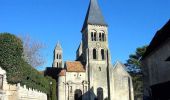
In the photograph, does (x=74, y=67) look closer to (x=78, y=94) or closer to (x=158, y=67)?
(x=78, y=94)

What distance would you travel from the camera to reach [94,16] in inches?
2301

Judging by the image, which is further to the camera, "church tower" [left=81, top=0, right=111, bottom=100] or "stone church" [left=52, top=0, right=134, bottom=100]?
"church tower" [left=81, top=0, right=111, bottom=100]

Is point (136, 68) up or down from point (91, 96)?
up

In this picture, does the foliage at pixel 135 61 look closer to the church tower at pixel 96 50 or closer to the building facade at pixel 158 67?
the church tower at pixel 96 50

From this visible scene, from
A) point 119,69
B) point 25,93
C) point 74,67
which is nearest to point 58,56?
point 74,67

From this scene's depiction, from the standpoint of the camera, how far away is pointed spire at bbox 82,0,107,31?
57.8 metres

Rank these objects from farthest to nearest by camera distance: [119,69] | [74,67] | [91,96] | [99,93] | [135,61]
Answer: [135,61]
[119,69]
[74,67]
[99,93]
[91,96]

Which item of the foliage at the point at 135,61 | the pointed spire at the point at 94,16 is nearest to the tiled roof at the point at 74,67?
the pointed spire at the point at 94,16

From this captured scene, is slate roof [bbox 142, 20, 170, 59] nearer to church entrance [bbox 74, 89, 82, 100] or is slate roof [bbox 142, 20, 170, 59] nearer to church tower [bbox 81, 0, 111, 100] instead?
A: church tower [bbox 81, 0, 111, 100]

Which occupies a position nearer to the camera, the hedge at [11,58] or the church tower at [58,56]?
the hedge at [11,58]

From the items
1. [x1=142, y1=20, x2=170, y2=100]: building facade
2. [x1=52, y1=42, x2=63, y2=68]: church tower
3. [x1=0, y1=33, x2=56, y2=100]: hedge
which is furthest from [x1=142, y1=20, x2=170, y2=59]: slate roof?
[x1=52, y1=42, x2=63, y2=68]: church tower

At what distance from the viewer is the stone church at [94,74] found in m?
51.9

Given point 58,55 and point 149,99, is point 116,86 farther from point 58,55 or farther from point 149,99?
point 58,55

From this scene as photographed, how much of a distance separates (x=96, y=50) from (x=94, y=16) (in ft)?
25.1
